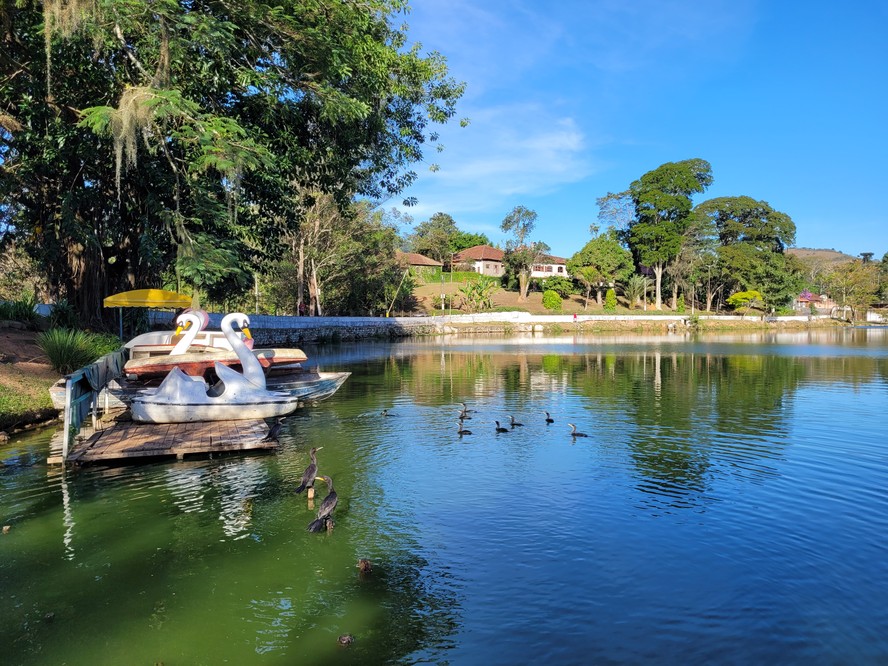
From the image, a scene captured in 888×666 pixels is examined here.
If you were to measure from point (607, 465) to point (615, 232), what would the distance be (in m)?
79.1

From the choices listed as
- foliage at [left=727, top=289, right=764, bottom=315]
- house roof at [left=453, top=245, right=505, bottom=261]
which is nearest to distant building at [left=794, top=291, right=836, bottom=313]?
foliage at [left=727, top=289, right=764, bottom=315]

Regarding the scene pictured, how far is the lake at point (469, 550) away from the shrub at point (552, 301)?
62148 millimetres

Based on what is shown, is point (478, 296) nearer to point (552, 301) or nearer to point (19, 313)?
point (552, 301)

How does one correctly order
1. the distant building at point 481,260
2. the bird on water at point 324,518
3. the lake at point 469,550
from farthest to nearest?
the distant building at point 481,260 < the bird on water at point 324,518 < the lake at point 469,550

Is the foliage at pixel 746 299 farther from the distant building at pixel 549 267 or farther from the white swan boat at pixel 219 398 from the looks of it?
the white swan boat at pixel 219 398

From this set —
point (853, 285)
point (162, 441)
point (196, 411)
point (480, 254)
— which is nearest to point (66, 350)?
point (196, 411)

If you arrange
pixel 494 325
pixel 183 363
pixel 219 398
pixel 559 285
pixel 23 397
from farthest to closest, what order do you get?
pixel 559 285, pixel 494 325, pixel 183 363, pixel 23 397, pixel 219 398

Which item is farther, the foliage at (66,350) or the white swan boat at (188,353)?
the foliage at (66,350)

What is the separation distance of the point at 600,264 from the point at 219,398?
69441 millimetres

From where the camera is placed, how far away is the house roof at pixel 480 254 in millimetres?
93750

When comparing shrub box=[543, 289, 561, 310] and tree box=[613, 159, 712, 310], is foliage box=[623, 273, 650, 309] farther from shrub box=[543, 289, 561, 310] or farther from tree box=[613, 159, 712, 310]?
shrub box=[543, 289, 561, 310]

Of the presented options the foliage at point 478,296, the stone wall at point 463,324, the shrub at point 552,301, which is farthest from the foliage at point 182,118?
the shrub at point 552,301

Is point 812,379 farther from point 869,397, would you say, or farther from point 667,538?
point 667,538

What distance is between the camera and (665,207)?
255 feet
